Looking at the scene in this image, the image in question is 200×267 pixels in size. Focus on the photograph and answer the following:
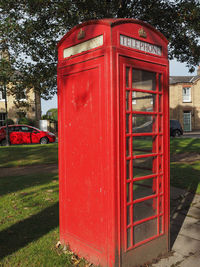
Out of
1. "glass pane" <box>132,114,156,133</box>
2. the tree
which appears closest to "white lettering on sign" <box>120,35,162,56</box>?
"glass pane" <box>132,114,156,133</box>

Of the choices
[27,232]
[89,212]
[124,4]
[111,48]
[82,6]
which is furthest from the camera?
[124,4]

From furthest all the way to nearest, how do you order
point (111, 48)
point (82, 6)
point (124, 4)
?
point (124, 4) < point (82, 6) < point (111, 48)

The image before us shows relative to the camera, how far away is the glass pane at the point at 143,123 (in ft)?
9.95

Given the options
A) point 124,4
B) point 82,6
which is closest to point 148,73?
point 82,6

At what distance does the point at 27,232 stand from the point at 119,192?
1.98m

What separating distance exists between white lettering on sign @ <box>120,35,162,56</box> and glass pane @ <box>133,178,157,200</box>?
150 cm

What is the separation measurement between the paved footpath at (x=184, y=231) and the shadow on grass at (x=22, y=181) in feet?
11.3

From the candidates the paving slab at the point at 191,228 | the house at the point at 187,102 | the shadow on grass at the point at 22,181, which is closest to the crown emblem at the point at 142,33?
the paving slab at the point at 191,228

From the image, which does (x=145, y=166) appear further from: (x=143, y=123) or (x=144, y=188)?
(x=143, y=123)

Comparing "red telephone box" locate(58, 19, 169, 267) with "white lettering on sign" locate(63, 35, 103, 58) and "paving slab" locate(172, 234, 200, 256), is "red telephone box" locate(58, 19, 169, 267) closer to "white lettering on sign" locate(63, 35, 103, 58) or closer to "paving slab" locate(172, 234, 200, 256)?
"white lettering on sign" locate(63, 35, 103, 58)

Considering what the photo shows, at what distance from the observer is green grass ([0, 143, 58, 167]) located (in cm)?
1052

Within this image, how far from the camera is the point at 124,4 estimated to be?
1095 centimetres

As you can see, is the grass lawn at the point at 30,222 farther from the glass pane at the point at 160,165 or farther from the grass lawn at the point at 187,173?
the grass lawn at the point at 187,173

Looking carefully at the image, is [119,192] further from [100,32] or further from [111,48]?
[100,32]
